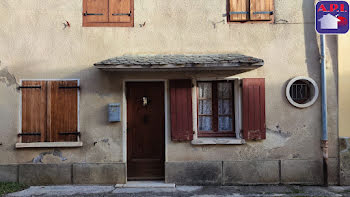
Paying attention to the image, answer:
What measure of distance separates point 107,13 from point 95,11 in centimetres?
26

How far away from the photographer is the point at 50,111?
602cm

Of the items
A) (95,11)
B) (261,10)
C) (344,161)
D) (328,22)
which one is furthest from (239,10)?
(344,161)

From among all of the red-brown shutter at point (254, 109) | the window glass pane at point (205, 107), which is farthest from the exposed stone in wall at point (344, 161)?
the window glass pane at point (205, 107)

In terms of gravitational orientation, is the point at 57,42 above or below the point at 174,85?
above

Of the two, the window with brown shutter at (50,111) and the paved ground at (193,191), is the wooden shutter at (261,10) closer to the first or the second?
the paved ground at (193,191)

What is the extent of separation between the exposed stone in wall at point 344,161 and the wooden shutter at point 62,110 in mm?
5675

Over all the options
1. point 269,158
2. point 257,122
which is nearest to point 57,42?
point 257,122

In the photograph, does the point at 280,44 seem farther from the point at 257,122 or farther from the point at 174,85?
the point at 174,85

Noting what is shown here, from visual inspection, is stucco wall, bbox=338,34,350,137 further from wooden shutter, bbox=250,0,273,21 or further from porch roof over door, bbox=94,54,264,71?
porch roof over door, bbox=94,54,264,71

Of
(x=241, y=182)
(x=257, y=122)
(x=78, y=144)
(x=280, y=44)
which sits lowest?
(x=241, y=182)

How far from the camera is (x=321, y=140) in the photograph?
19.7ft

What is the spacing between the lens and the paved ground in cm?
539

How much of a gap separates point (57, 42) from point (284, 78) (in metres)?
4.99

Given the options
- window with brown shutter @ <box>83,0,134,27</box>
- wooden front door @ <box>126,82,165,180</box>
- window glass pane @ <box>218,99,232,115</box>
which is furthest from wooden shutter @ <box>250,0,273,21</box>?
window with brown shutter @ <box>83,0,134,27</box>
